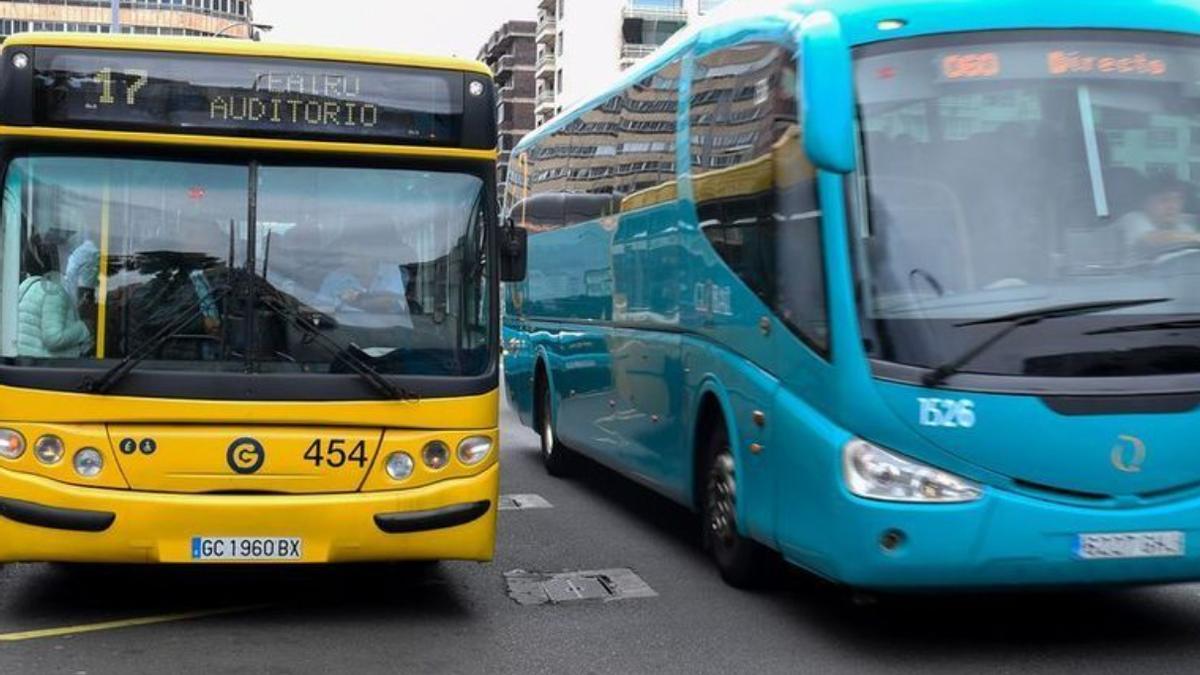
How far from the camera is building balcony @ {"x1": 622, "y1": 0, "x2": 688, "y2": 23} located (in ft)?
294

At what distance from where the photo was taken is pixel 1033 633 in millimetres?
7055

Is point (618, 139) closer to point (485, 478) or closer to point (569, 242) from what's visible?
point (569, 242)

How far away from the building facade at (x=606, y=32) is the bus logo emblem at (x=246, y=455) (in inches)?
3154

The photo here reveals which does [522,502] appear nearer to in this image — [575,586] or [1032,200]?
[575,586]

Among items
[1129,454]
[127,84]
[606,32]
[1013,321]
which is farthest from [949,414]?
[606,32]

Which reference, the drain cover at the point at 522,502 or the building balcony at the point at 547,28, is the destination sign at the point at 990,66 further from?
the building balcony at the point at 547,28

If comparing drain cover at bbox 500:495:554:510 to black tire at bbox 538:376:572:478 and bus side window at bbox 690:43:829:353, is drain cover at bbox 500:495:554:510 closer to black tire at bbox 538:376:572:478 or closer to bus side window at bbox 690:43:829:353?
black tire at bbox 538:376:572:478

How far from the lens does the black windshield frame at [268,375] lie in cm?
682

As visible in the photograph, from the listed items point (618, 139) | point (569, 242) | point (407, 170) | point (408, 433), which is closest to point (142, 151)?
point (407, 170)

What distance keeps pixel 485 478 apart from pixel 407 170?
1559 millimetres

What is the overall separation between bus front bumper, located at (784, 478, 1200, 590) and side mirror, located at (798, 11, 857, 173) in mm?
1435

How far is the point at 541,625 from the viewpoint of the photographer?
7.25 m

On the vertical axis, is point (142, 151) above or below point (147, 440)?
above

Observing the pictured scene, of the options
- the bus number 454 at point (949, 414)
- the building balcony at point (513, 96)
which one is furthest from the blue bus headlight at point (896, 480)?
the building balcony at point (513, 96)
